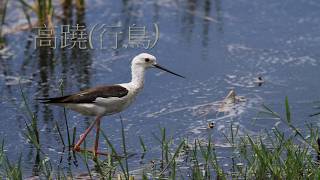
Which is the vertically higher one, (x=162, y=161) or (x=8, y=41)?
(x=8, y=41)

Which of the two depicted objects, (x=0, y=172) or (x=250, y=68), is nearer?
(x=0, y=172)

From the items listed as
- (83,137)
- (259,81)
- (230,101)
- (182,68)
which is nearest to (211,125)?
(230,101)

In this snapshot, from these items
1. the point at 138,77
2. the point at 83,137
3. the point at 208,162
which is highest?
the point at 138,77

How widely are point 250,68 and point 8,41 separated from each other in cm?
346

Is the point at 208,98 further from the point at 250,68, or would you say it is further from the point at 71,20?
the point at 71,20

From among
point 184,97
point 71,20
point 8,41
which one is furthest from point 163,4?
point 184,97

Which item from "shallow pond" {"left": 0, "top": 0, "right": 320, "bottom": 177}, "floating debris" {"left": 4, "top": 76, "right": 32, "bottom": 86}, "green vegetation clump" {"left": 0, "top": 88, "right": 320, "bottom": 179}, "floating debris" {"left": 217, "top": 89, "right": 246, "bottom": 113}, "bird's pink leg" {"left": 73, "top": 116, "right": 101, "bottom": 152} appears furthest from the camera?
"floating debris" {"left": 4, "top": 76, "right": 32, "bottom": 86}

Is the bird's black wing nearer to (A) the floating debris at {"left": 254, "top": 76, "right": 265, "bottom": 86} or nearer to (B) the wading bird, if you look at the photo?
(B) the wading bird

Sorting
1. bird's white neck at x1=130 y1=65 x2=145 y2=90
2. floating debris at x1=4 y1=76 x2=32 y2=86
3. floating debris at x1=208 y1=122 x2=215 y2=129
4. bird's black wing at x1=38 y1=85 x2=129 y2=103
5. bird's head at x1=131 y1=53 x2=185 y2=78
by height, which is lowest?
floating debris at x1=208 y1=122 x2=215 y2=129

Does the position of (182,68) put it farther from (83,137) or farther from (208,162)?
(208,162)

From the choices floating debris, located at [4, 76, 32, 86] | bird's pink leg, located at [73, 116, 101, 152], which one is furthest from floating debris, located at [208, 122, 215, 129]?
floating debris, located at [4, 76, 32, 86]

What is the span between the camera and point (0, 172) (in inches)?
300

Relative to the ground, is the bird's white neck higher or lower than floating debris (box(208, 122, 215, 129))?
higher

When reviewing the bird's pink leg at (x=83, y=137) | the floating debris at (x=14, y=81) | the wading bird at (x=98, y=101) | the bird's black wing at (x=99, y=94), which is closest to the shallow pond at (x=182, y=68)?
the floating debris at (x=14, y=81)
